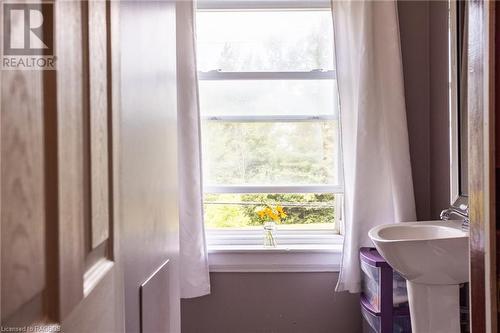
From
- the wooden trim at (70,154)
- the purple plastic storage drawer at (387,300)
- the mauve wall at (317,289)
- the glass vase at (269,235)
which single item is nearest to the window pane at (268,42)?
the mauve wall at (317,289)

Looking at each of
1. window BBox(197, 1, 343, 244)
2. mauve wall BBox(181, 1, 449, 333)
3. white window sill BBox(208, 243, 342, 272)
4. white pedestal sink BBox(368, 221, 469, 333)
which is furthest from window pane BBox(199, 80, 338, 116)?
white pedestal sink BBox(368, 221, 469, 333)

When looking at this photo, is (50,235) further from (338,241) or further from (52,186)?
(338,241)

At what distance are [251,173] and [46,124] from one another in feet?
6.24

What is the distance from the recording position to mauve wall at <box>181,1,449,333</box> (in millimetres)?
2082

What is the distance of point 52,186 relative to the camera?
1.20 ft

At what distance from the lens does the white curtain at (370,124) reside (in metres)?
1.95

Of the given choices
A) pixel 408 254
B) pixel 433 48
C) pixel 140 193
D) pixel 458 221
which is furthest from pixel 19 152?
pixel 433 48

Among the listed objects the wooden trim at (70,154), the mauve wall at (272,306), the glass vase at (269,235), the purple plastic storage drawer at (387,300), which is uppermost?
the wooden trim at (70,154)

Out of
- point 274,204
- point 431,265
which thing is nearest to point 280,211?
point 274,204

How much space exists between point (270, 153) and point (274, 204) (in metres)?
0.31

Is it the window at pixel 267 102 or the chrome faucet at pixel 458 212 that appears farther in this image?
the window at pixel 267 102

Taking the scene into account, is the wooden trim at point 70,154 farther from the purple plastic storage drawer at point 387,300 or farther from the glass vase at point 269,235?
the glass vase at point 269,235

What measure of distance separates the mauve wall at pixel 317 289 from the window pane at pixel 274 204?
316 millimetres

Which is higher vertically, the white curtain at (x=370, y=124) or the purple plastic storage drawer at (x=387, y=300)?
the white curtain at (x=370, y=124)
